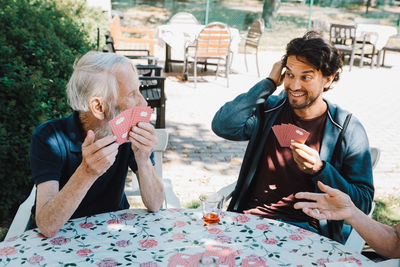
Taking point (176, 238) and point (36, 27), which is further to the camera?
point (36, 27)

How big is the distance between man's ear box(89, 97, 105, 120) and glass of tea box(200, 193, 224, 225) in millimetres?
591

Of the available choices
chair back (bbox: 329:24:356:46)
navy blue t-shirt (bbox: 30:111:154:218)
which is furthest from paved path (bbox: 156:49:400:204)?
navy blue t-shirt (bbox: 30:111:154:218)

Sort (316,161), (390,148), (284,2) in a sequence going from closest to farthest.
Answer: (316,161), (390,148), (284,2)

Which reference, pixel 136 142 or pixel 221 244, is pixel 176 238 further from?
pixel 136 142

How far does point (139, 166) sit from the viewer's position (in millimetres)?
2049

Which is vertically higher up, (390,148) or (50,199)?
(50,199)

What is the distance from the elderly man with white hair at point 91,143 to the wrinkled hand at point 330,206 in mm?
680

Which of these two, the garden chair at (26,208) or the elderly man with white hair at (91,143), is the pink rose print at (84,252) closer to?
the elderly man with white hair at (91,143)

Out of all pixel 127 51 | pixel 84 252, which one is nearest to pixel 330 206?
pixel 84 252

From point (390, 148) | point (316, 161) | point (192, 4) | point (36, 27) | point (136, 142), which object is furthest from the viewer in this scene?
point (192, 4)

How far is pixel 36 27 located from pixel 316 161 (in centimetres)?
315

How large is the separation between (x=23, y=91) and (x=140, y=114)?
1.90 metres

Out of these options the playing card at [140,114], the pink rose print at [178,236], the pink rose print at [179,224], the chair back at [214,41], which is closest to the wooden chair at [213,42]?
the chair back at [214,41]

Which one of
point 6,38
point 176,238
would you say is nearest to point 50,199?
point 176,238
